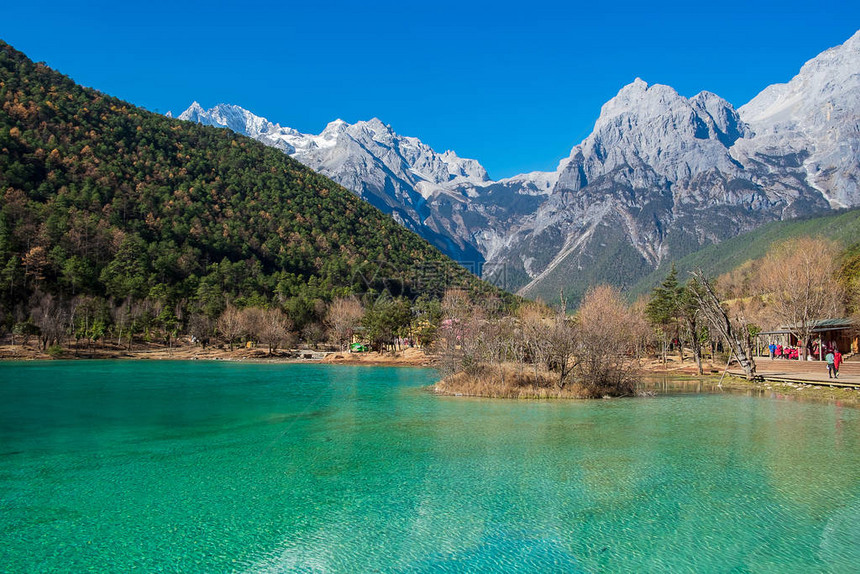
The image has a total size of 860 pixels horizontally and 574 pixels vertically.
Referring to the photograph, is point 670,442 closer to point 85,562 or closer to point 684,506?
point 684,506

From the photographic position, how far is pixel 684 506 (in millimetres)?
9578

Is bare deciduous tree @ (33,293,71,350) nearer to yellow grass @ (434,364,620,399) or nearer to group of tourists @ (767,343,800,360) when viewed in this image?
yellow grass @ (434,364,620,399)

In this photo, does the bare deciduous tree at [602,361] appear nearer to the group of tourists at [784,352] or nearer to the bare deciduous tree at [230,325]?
the group of tourists at [784,352]

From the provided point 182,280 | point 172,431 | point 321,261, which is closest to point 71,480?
point 172,431

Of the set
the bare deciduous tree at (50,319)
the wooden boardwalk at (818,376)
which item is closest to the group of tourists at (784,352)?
the wooden boardwalk at (818,376)

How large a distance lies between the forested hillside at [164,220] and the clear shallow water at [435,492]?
60735mm

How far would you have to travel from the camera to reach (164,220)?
89.2 meters

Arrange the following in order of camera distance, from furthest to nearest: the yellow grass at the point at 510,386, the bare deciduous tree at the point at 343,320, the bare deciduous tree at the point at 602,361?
the bare deciduous tree at the point at 343,320 → the bare deciduous tree at the point at 602,361 → the yellow grass at the point at 510,386

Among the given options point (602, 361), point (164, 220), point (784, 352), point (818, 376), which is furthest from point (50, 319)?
point (784, 352)

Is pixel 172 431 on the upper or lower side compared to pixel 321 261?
lower

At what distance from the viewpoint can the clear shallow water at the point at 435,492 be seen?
7.64 metres

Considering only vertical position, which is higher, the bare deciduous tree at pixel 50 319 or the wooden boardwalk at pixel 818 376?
the bare deciduous tree at pixel 50 319

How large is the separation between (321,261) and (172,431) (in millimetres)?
88517

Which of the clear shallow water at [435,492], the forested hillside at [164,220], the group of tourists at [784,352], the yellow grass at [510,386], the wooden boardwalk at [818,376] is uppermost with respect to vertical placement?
the forested hillside at [164,220]
